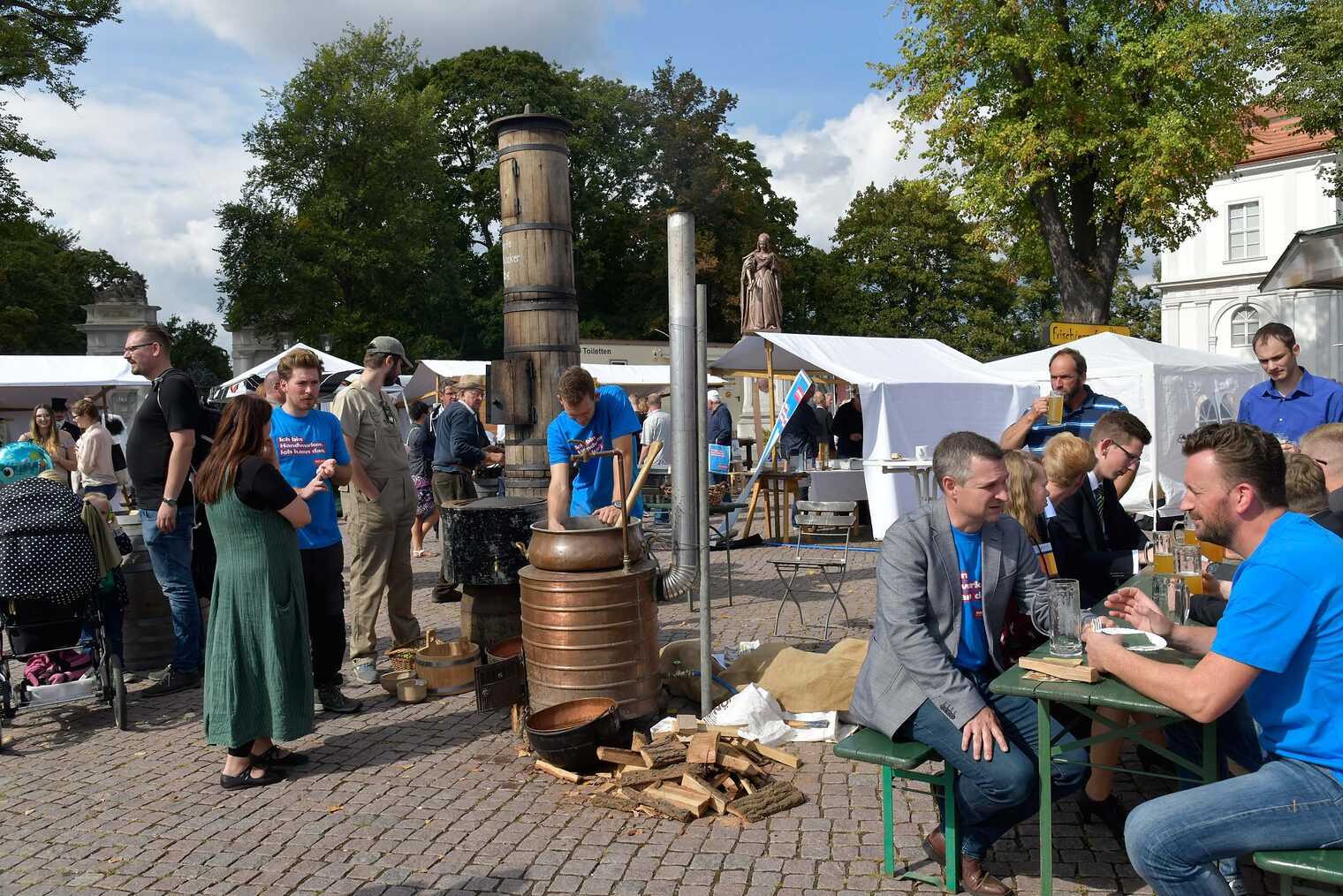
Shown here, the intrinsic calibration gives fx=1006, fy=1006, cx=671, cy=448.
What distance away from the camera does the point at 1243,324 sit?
37312mm

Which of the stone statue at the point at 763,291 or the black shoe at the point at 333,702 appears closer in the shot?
the black shoe at the point at 333,702

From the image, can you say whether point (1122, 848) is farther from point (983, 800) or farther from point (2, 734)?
point (2, 734)

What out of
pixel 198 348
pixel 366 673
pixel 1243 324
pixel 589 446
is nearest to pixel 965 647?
pixel 589 446

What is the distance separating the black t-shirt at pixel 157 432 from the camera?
18.6 feet

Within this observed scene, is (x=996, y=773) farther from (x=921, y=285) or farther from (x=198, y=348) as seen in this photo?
(x=198, y=348)

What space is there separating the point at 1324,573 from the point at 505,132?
509 centimetres

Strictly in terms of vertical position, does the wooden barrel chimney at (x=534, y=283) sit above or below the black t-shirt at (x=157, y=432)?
above

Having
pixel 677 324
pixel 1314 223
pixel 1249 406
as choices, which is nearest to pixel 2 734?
pixel 677 324

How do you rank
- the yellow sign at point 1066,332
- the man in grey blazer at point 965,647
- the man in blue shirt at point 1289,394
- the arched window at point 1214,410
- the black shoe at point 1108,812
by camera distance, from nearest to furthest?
1. the man in grey blazer at point 965,647
2. the black shoe at point 1108,812
3. the man in blue shirt at point 1289,394
4. the arched window at point 1214,410
5. the yellow sign at point 1066,332

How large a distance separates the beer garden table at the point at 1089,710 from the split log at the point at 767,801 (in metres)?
1.08

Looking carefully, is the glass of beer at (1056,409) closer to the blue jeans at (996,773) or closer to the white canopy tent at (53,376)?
the blue jeans at (996,773)

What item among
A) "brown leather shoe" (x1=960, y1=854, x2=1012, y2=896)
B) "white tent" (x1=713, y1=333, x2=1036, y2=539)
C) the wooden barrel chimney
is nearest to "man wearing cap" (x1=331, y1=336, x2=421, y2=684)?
the wooden barrel chimney

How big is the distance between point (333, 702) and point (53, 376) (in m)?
11.8

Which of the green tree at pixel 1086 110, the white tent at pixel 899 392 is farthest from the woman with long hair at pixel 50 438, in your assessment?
the green tree at pixel 1086 110
